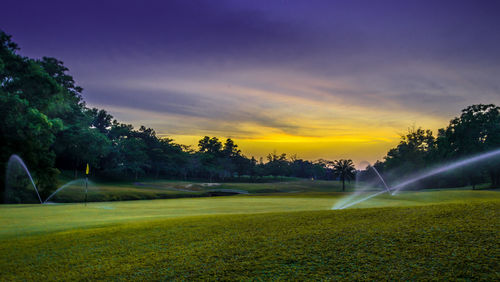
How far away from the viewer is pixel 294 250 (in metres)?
6.06

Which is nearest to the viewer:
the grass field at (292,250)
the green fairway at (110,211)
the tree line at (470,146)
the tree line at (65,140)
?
the grass field at (292,250)

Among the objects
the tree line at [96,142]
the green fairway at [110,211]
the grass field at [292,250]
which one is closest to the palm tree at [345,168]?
the tree line at [96,142]

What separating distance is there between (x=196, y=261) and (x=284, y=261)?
1.95 m

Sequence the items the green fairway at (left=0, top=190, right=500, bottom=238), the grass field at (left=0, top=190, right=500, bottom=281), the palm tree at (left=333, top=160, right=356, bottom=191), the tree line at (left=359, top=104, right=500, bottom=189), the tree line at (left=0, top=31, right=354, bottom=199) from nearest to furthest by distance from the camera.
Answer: the grass field at (left=0, top=190, right=500, bottom=281)
the green fairway at (left=0, top=190, right=500, bottom=238)
the tree line at (left=0, top=31, right=354, bottom=199)
the tree line at (left=359, top=104, right=500, bottom=189)
the palm tree at (left=333, top=160, right=356, bottom=191)

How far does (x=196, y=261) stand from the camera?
6.28 m

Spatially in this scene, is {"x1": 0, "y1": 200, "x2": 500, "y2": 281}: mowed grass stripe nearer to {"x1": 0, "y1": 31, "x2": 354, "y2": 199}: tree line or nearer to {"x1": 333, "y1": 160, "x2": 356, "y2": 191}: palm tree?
{"x1": 0, "y1": 31, "x2": 354, "y2": 199}: tree line

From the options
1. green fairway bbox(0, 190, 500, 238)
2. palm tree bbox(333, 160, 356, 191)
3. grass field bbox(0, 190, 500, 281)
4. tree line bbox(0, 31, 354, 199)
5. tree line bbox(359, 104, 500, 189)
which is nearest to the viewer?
grass field bbox(0, 190, 500, 281)

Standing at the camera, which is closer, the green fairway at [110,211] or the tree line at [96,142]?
the green fairway at [110,211]

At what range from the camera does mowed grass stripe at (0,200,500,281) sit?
4793 mm

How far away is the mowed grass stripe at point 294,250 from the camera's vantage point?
479 cm

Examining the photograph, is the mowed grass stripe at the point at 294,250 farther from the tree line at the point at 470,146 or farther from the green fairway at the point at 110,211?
the tree line at the point at 470,146

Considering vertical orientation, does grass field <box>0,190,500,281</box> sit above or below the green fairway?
above

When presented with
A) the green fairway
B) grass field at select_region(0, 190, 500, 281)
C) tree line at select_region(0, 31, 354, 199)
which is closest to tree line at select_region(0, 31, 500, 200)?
tree line at select_region(0, 31, 354, 199)

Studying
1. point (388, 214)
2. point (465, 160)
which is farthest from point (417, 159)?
point (388, 214)
